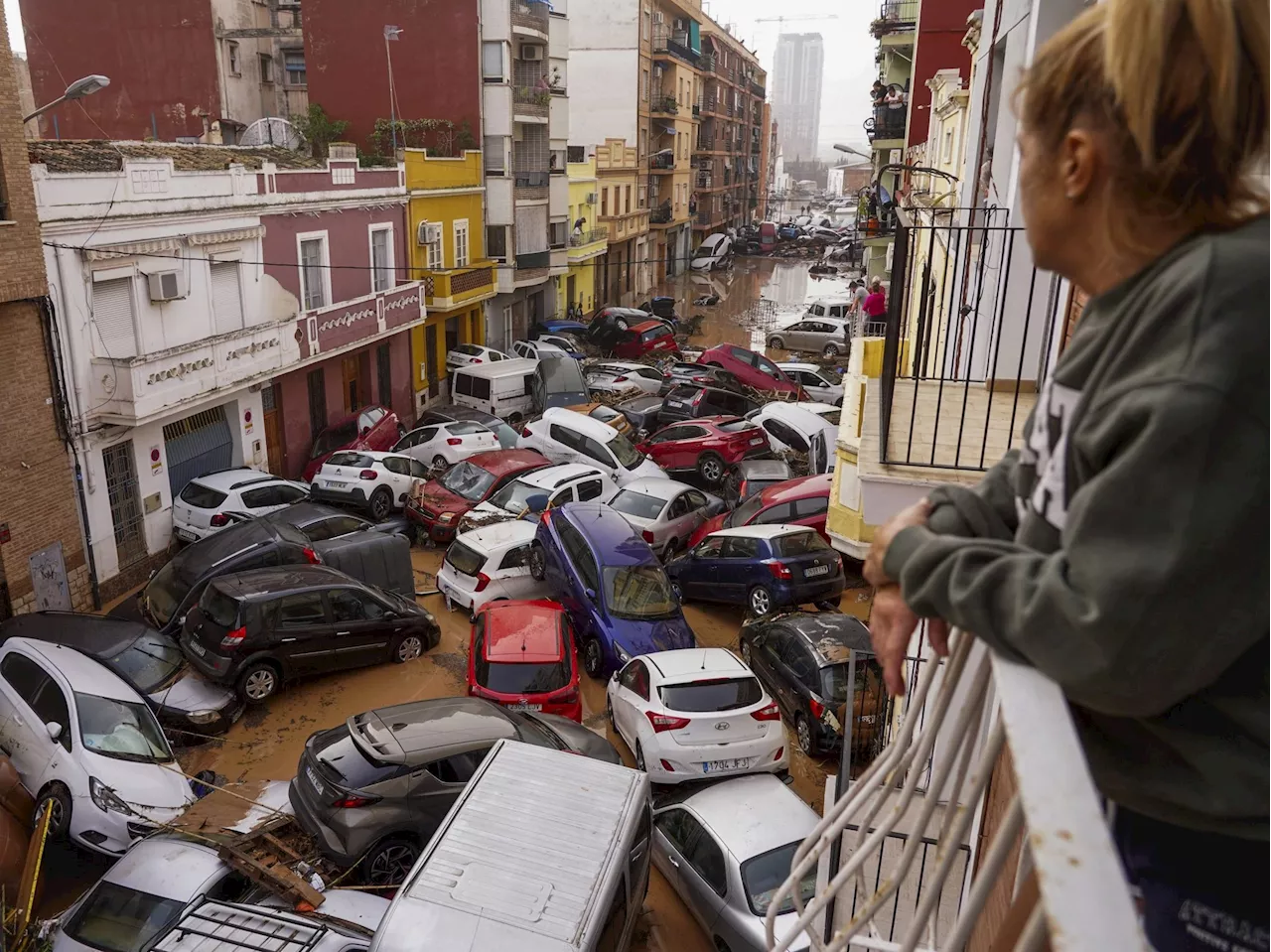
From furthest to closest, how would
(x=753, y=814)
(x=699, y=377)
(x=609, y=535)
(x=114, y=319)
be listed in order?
1. (x=699, y=377)
2. (x=114, y=319)
3. (x=609, y=535)
4. (x=753, y=814)

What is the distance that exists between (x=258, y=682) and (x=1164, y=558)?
11.8 meters

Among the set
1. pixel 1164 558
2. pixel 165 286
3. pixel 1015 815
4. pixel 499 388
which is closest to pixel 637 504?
pixel 165 286

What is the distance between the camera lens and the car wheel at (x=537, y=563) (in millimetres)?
14144

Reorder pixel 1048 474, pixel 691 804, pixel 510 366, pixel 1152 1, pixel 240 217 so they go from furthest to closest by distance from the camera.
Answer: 1. pixel 510 366
2. pixel 240 217
3. pixel 691 804
4. pixel 1048 474
5. pixel 1152 1

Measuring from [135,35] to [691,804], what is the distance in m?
29.7

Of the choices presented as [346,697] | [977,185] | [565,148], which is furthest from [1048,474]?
[565,148]

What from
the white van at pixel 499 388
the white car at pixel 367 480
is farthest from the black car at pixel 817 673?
the white van at pixel 499 388

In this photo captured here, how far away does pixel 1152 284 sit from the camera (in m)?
1.23

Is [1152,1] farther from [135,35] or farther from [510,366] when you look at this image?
[135,35]

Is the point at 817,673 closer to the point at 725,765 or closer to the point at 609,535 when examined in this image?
the point at 725,765

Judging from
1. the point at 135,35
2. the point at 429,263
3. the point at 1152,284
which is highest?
the point at 135,35

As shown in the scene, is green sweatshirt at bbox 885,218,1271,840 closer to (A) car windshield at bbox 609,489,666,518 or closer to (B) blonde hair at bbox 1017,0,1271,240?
(B) blonde hair at bbox 1017,0,1271,240

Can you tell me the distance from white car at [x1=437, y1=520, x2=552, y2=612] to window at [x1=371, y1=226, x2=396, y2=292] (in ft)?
41.1

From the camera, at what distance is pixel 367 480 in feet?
57.8
